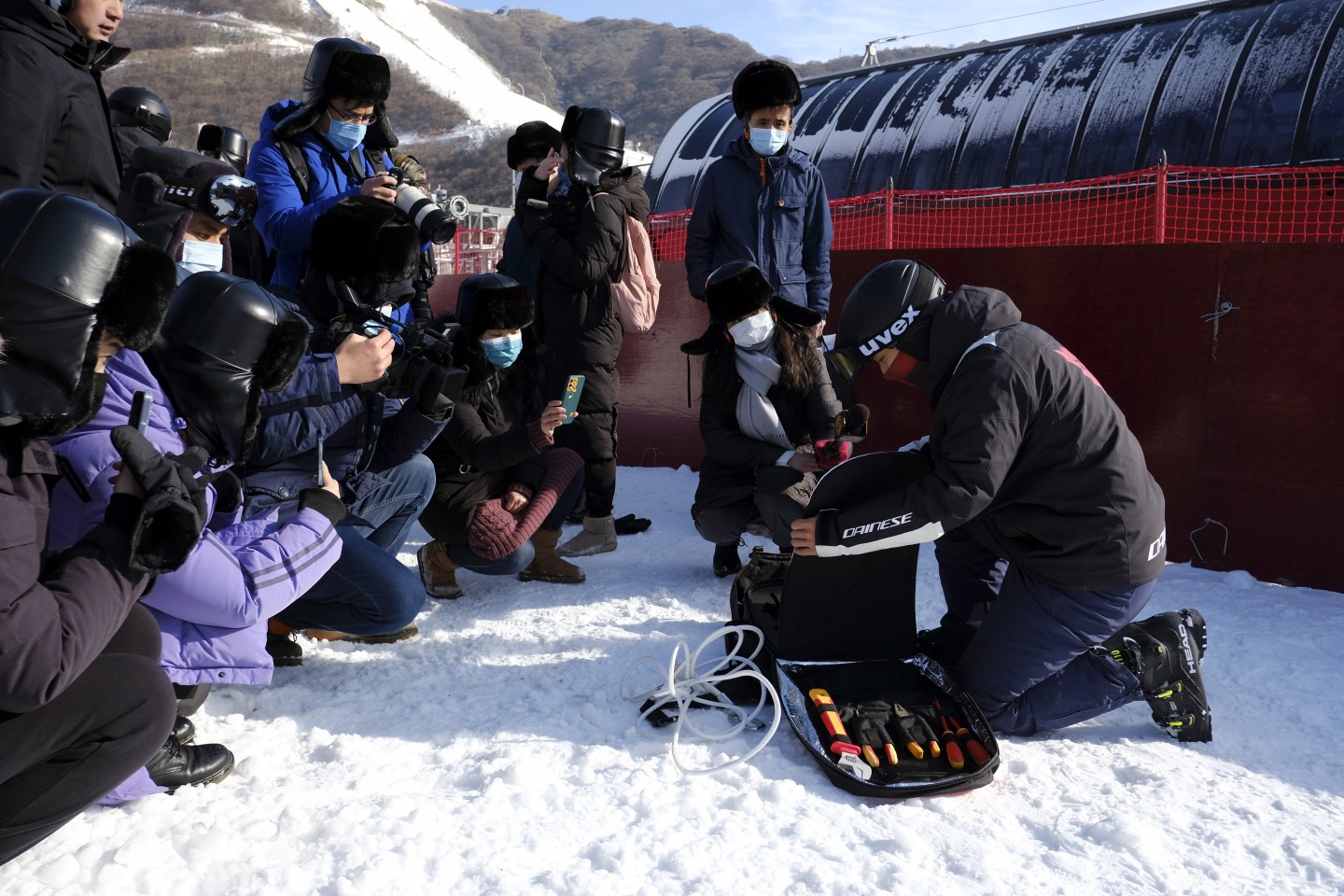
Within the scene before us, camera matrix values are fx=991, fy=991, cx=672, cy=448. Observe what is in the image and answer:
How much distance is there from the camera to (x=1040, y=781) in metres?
2.44

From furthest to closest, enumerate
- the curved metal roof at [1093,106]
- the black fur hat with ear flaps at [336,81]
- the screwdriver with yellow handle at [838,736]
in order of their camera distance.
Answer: the curved metal roof at [1093,106], the black fur hat with ear flaps at [336,81], the screwdriver with yellow handle at [838,736]

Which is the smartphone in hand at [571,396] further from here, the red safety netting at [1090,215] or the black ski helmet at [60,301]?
the red safety netting at [1090,215]

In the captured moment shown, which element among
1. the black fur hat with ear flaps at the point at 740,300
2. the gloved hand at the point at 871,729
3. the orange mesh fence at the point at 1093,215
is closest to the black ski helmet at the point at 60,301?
the gloved hand at the point at 871,729

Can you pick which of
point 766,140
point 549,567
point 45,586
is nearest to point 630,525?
point 549,567

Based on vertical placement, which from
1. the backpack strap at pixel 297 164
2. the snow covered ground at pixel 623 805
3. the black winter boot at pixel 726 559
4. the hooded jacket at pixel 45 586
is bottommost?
the black winter boot at pixel 726 559

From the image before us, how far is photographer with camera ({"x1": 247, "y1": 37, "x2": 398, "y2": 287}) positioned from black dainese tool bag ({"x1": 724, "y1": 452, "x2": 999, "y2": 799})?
6.08 ft

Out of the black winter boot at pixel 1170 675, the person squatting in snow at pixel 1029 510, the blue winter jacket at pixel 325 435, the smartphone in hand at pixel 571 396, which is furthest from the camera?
the smartphone in hand at pixel 571 396

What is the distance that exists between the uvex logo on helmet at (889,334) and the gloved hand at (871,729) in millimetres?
943

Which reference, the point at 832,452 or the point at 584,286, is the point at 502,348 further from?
the point at 832,452

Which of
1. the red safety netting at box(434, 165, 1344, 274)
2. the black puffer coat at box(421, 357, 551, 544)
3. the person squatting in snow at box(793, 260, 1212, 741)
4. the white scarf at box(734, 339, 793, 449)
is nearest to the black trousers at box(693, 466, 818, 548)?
the white scarf at box(734, 339, 793, 449)

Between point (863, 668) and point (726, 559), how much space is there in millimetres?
1285

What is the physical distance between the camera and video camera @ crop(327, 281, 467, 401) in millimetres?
3084

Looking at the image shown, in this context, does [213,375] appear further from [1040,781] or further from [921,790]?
[1040,781]

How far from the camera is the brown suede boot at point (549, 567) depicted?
13.0ft
